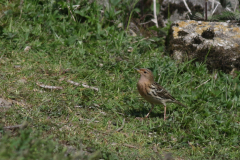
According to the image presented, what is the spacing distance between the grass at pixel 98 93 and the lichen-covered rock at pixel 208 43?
0.30 metres

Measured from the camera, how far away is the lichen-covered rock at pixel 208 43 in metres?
8.76

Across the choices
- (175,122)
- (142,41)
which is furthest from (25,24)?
(175,122)

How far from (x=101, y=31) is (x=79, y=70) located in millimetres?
2021

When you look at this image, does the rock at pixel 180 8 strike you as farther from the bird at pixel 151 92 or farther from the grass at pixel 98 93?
the bird at pixel 151 92

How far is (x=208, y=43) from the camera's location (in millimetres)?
8961

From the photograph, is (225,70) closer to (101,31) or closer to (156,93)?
(156,93)

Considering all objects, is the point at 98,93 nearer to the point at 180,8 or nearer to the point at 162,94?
the point at 162,94

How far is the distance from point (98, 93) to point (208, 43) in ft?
11.7

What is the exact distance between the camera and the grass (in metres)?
5.60

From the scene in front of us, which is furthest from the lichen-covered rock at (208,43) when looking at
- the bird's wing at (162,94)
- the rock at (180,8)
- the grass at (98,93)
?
the bird's wing at (162,94)

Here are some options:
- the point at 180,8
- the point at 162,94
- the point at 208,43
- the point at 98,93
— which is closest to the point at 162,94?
the point at 162,94

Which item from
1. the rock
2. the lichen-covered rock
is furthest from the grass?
the rock

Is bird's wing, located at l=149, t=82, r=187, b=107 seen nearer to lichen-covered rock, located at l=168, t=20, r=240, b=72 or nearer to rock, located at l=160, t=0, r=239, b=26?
lichen-covered rock, located at l=168, t=20, r=240, b=72

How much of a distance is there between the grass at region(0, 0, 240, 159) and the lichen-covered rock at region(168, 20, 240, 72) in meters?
0.30
